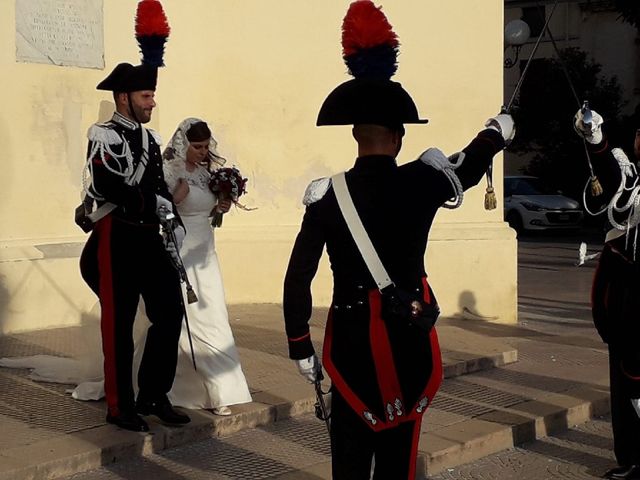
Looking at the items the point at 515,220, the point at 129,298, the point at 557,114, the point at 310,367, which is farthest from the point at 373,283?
the point at 557,114

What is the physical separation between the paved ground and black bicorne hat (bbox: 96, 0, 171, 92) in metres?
2.01

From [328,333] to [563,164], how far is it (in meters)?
29.3

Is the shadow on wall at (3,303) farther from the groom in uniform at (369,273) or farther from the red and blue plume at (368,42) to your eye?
the red and blue plume at (368,42)

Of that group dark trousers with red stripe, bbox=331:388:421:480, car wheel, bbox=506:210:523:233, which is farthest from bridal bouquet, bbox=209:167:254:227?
car wheel, bbox=506:210:523:233

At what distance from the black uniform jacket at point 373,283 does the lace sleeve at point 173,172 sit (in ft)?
8.87

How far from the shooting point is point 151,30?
6.46 metres

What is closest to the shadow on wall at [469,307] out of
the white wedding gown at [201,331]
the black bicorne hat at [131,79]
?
the white wedding gown at [201,331]

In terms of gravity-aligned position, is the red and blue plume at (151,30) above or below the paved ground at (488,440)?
above

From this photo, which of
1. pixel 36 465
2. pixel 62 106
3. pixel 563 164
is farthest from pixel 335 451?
pixel 563 164

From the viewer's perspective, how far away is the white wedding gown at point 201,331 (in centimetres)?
679

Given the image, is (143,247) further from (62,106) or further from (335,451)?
(62,106)

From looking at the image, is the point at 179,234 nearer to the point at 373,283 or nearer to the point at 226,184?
the point at 226,184

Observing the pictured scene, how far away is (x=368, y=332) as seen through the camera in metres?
4.12

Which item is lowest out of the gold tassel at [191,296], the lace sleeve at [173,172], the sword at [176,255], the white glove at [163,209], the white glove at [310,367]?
the white glove at [310,367]
